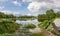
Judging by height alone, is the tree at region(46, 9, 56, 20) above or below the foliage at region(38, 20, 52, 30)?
above

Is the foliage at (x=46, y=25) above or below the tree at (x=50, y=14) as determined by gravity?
below

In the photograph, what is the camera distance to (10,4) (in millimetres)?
2059

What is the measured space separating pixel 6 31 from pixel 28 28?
324 mm

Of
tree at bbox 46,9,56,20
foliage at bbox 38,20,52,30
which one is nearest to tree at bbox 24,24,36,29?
foliage at bbox 38,20,52,30

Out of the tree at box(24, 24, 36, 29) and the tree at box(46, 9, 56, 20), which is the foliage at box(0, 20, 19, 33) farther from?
the tree at box(46, 9, 56, 20)

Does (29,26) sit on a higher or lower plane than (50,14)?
lower

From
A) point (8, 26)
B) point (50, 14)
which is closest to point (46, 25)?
point (50, 14)

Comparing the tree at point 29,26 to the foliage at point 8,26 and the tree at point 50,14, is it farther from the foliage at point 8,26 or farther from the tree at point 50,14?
the tree at point 50,14

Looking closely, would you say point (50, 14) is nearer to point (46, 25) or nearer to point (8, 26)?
point (46, 25)

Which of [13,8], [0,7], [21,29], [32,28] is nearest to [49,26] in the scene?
[32,28]

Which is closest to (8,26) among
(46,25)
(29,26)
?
(29,26)

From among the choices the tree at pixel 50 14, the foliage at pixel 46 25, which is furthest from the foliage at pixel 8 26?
the tree at pixel 50 14

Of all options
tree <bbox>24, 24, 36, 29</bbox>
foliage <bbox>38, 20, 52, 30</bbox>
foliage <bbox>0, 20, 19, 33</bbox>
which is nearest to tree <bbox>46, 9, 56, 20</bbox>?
foliage <bbox>38, 20, 52, 30</bbox>

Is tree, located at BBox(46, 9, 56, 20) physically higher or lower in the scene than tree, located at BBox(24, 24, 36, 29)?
higher
